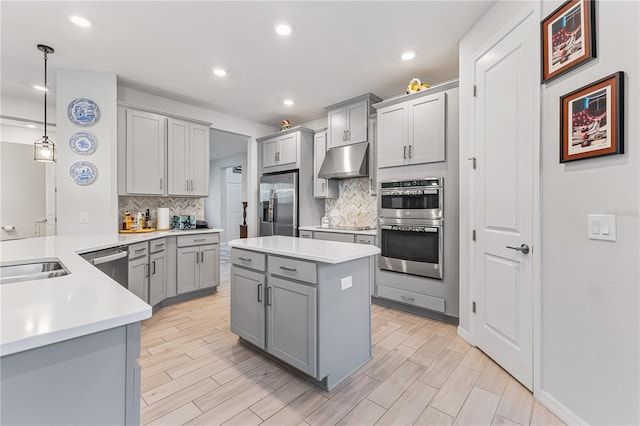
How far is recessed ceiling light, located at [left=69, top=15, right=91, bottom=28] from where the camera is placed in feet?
7.65

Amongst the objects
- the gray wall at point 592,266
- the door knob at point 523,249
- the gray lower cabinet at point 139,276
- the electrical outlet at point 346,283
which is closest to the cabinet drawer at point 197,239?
the gray lower cabinet at point 139,276

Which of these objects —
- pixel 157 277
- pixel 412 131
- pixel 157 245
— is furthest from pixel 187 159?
pixel 412 131

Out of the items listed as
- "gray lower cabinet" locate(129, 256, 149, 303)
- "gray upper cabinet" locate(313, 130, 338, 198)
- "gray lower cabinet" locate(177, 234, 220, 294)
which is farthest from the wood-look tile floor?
"gray upper cabinet" locate(313, 130, 338, 198)

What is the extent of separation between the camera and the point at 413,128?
3.19m

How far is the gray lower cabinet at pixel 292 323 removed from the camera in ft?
6.05

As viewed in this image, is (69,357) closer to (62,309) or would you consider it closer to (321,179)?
(62,309)

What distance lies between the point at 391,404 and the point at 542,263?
126cm

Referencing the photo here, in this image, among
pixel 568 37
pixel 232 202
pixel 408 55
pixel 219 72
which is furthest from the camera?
pixel 232 202

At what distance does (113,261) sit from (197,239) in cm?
123

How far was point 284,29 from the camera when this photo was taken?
2502 mm

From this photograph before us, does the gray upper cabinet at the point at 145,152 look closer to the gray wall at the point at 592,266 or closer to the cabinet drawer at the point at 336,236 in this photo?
the cabinet drawer at the point at 336,236

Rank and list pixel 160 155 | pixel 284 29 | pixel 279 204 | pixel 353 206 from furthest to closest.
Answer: pixel 279 204
pixel 353 206
pixel 160 155
pixel 284 29

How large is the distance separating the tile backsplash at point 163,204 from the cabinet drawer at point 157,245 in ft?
2.72

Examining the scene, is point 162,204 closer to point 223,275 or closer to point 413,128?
point 223,275
